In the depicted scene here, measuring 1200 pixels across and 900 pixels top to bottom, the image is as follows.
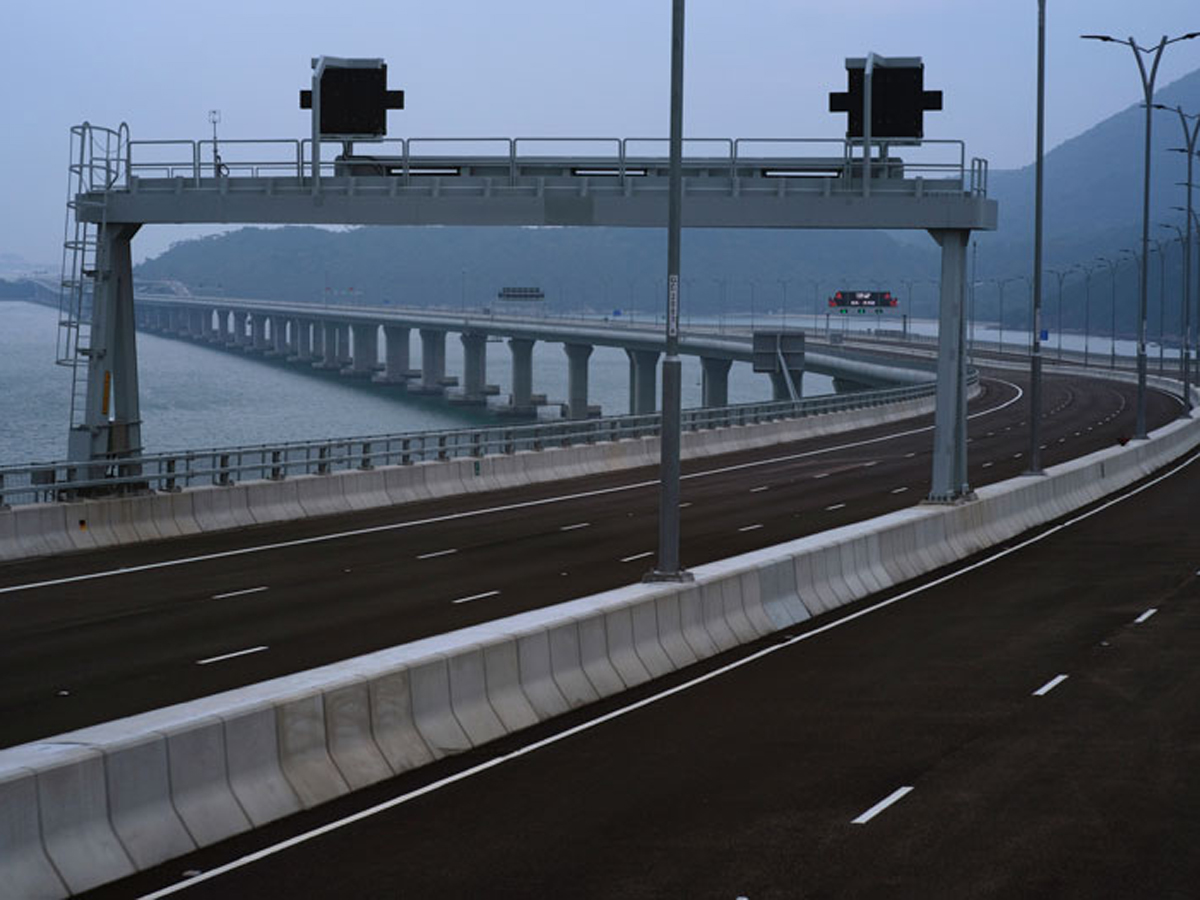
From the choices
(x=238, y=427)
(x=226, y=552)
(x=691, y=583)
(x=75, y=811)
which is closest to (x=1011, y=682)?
(x=691, y=583)

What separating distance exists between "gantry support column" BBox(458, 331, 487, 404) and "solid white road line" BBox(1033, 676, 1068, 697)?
160m

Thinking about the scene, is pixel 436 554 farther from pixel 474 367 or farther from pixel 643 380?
pixel 474 367

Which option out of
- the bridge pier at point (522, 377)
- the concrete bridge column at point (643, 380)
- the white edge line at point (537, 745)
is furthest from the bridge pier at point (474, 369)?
the white edge line at point (537, 745)

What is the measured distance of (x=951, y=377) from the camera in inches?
1511

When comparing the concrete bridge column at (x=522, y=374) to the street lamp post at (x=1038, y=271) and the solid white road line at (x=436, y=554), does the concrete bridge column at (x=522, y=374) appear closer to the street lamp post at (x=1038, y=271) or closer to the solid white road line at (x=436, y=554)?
the street lamp post at (x=1038, y=271)

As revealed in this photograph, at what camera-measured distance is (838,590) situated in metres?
28.4

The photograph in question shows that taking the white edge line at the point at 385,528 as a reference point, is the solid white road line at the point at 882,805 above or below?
above

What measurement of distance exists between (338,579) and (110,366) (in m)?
9.88

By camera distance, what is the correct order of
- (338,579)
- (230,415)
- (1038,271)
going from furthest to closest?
(230,415) < (1038,271) < (338,579)

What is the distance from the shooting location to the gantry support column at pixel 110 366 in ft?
123

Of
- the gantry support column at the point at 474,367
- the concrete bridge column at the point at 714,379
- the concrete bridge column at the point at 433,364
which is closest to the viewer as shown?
the concrete bridge column at the point at 714,379

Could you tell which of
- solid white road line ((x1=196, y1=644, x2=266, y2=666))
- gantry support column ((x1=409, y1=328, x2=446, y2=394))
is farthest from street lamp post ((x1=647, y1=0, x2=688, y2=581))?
gantry support column ((x1=409, y1=328, x2=446, y2=394))

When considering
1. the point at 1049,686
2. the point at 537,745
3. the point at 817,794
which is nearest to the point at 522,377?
the point at 1049,686

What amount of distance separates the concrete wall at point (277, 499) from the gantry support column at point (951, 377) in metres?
12.9
